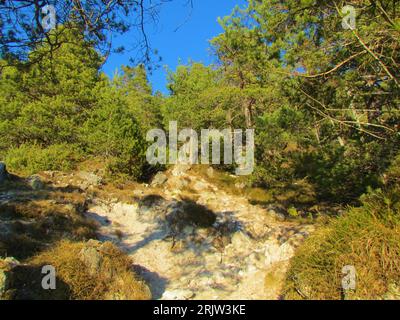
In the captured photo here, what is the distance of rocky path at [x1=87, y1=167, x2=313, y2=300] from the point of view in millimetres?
7879

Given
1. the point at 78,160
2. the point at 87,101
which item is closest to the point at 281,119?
the point at 78,160

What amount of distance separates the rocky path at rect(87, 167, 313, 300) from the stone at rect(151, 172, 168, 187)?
2.23 ft

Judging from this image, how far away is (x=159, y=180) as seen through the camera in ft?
48.8

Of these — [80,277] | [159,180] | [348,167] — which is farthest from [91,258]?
[159,180]

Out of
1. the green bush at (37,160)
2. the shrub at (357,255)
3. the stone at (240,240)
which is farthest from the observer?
the green bush at (37,160)

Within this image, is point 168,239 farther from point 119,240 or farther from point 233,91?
point 233,91

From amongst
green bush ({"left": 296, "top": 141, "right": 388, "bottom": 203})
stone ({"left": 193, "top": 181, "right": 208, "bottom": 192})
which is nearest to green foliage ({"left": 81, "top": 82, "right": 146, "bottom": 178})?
stone ({"left": 193, "top": 181, "right": 208, "bottom": 192})

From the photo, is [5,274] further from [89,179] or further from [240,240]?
[89,179]

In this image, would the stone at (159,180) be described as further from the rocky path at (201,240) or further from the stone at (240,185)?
the stone at (240,185)

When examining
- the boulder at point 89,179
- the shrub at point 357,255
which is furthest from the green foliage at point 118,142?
the shrub at point 357,255

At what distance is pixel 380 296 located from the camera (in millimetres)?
4598

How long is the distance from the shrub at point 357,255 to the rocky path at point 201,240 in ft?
5.66

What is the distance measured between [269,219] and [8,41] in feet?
30.8

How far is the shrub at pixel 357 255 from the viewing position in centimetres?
468
